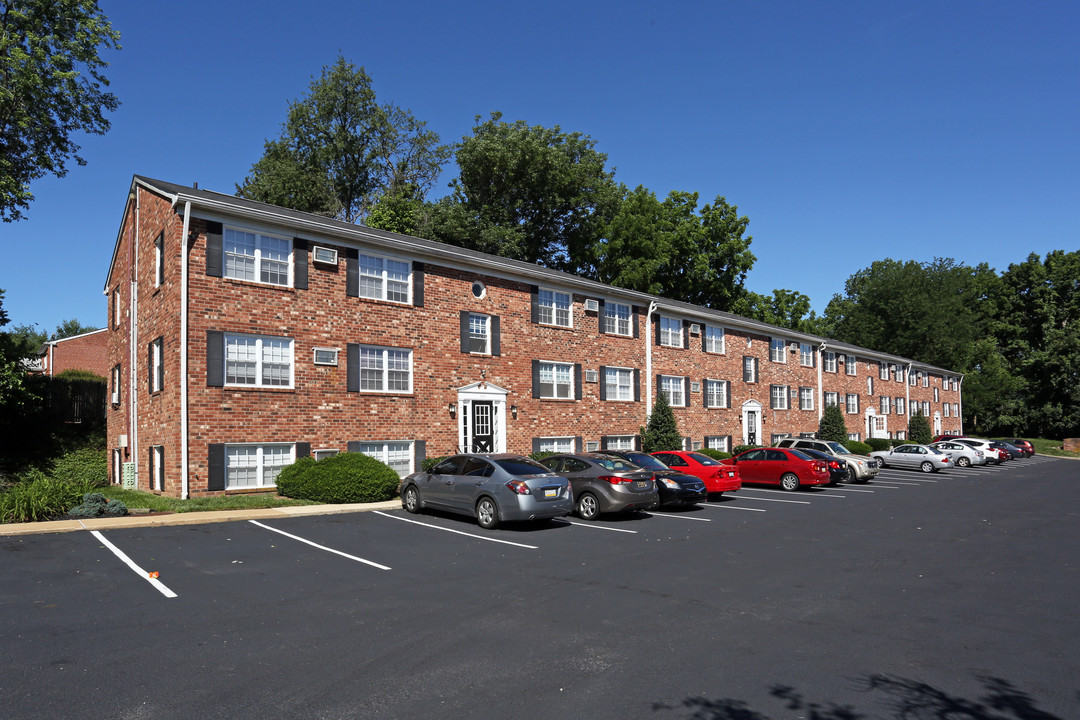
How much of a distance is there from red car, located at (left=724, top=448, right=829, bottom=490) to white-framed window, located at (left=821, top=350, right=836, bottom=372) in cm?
2255

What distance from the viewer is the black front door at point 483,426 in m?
23.5

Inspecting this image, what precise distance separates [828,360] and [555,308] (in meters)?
26.0

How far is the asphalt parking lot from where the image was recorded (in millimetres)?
5211

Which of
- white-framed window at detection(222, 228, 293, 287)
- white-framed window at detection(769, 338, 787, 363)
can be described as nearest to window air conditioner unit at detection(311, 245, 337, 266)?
white-framed window at detection(222, 228, 293, 287)

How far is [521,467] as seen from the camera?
1427 centimetres

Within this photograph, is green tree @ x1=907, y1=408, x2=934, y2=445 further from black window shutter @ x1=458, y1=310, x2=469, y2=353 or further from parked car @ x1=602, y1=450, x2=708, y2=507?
black window shutter @ x1=458, y1=310, x2=469, y2=353

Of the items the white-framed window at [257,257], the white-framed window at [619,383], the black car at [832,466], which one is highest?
the white-framed window at [257,257]

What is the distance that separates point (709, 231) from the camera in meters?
56.6

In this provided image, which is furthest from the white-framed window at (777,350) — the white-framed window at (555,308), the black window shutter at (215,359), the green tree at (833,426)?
the black window shutter at (215,359)

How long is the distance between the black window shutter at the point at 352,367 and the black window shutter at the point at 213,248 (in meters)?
4.02

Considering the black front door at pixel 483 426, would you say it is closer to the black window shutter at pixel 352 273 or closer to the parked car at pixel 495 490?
the black window shutter at pixel 352 273

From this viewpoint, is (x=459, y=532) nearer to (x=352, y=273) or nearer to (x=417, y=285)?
(x=352, y=273)

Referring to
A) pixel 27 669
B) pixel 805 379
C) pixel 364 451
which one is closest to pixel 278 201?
pixel 364 451

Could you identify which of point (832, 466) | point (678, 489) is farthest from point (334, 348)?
point (832, 466)
